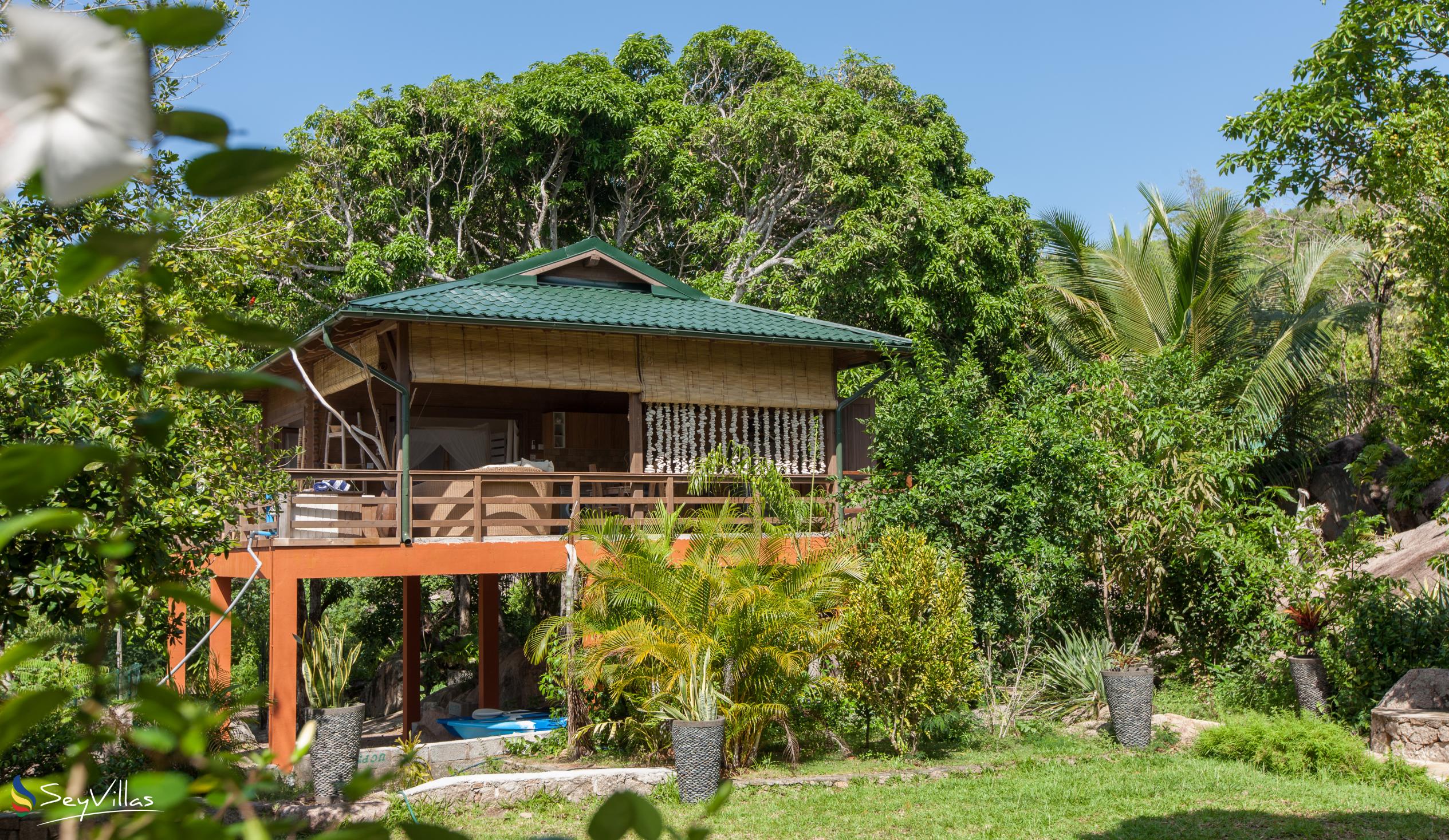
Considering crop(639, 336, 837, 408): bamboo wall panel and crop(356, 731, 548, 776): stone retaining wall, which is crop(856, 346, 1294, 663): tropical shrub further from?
crop(356, 731, 548, 776): stone retaining wall

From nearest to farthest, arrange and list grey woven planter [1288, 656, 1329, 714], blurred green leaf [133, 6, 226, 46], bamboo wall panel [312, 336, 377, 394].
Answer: blurred green leaf [133, 6, 226, 46] → grey woven planter [1288, 656, 1329, 714] → bamboo wall panel [312, 336, 377, 394]

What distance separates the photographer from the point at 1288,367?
18094 millimetres

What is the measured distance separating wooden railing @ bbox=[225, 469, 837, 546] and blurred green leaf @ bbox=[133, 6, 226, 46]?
10.6m

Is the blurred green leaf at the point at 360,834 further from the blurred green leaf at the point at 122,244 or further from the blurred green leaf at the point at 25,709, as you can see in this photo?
the blurred green leaf at the point at 122,244

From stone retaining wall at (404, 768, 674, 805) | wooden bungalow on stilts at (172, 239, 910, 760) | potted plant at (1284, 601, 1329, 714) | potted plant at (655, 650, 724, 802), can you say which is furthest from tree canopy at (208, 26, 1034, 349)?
stone retaining wall at (404, 768, 674, 805)

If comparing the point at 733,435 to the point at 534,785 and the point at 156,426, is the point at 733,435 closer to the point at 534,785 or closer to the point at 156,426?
the point at 534,785

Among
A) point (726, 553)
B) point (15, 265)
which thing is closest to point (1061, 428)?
point (726, 553)

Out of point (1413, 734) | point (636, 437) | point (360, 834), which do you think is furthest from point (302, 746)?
point (636, 437)

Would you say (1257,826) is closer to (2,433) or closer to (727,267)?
(2,433)

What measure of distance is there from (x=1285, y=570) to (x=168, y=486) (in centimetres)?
1002

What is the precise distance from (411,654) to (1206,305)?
46.3 feet

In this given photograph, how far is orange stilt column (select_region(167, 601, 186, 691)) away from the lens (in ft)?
22.9

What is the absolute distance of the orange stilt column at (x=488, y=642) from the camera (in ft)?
50.3

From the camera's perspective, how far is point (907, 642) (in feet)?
32.2
